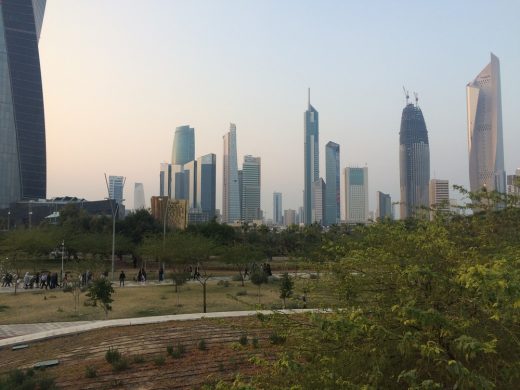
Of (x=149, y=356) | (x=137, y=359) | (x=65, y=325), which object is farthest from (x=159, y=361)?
(x=65, y=325)

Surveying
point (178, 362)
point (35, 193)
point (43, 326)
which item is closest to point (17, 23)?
point (35, 193)

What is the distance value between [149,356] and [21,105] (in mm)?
131741

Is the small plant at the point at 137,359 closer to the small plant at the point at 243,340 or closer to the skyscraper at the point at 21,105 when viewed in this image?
the small plant at the point at 243,340

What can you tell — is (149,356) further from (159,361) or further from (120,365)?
(120,365)

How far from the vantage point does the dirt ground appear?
10070 mm

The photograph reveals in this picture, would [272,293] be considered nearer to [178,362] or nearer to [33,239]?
[178,362]

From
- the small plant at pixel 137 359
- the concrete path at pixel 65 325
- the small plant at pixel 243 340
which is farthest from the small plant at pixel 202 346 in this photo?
the small plant at pixel 137 359

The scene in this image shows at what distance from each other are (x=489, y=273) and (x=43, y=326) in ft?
58.7

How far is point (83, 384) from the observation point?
1002cm

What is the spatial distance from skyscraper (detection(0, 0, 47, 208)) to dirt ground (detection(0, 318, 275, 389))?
125m

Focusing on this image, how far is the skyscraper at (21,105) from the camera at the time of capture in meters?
119

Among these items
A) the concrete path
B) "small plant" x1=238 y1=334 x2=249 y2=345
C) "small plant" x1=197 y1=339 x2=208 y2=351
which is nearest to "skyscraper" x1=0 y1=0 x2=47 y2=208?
the concrete path

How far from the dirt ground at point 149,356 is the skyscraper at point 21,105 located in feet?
410

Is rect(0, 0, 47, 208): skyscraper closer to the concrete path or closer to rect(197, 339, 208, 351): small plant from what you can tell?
the concrete path
